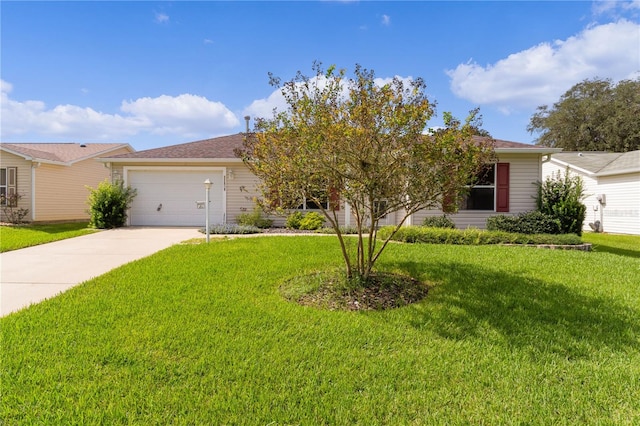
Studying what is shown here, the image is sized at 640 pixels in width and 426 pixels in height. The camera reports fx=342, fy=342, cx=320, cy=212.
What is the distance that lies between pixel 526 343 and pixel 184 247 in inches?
258

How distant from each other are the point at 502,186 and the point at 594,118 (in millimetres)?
26380

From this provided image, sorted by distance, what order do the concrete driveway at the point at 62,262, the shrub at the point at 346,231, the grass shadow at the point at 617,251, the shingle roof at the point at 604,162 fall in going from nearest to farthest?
the concrete driveway at the point at 62,262
the grass shadow at the point at 617,251
the shrub at the point at 346,231
the shingle roof at the point at 604,162

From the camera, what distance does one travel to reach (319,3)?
906cm

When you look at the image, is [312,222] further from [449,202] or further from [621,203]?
[621,203]

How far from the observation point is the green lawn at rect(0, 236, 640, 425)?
230 centimetres

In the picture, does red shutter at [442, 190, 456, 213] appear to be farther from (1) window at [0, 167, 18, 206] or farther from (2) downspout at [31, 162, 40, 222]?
(1) window at [0, 167, 18, 206]

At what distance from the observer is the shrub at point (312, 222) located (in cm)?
1152

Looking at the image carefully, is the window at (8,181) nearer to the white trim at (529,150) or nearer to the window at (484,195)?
the window at (484,195)

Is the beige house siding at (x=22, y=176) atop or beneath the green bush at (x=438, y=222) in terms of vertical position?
atop

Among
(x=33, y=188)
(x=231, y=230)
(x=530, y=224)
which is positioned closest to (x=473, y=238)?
(x=530, y=224)

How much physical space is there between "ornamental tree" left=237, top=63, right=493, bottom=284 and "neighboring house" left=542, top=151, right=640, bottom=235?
→ 1315cm

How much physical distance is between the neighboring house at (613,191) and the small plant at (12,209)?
72.7 feet

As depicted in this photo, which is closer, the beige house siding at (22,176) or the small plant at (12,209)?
the small plant at (12,209)


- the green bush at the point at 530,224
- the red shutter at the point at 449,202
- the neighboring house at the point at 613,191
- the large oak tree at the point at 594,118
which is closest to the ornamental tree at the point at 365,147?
the red shutter at the point at 449,202
